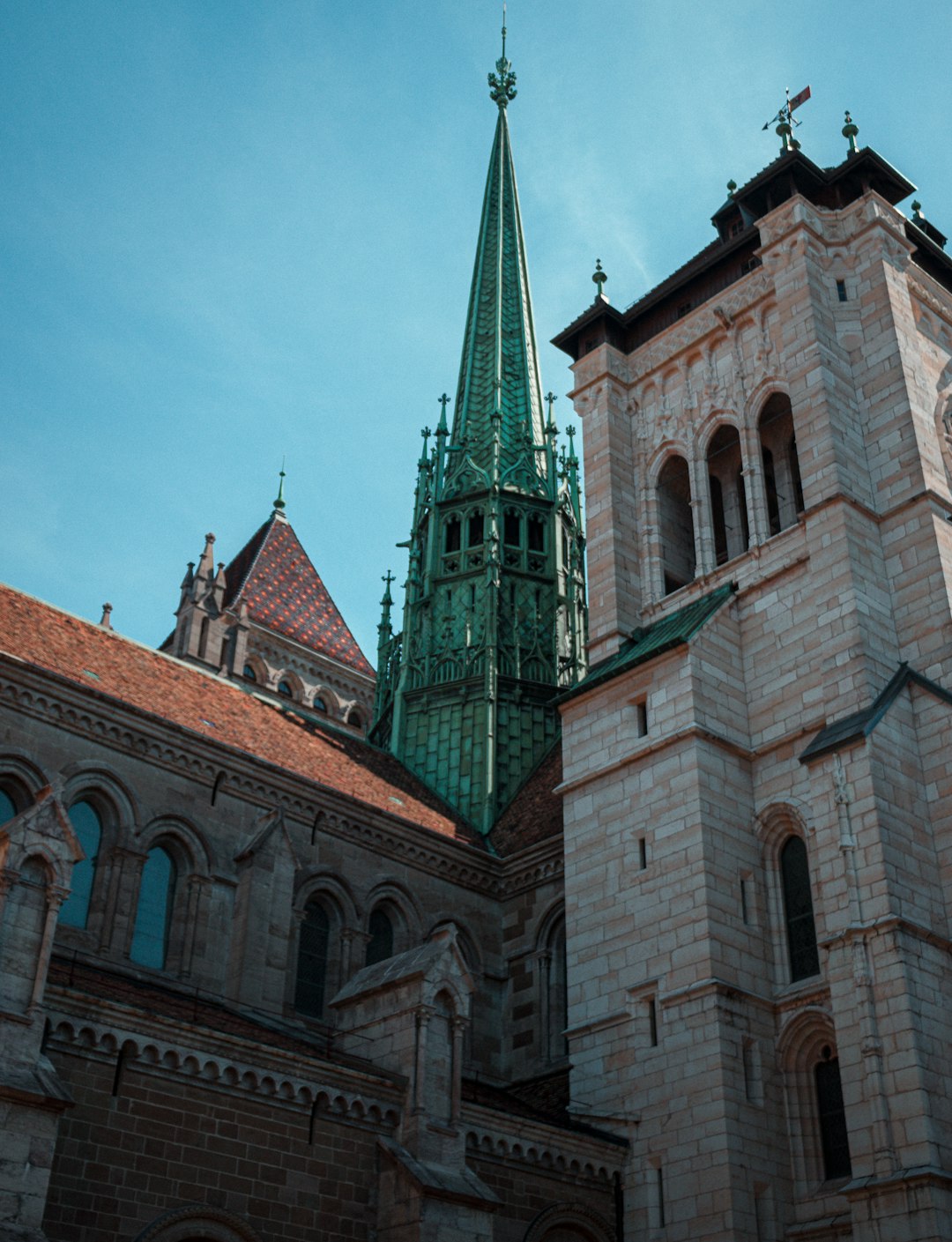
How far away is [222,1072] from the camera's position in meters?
17.5

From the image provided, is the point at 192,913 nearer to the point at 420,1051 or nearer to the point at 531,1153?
the point at 420,1051

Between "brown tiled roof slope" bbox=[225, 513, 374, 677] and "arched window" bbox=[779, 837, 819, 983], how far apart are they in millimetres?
24757

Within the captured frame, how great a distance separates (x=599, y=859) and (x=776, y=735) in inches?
145

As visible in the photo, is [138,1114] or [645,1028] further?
[645,1028]

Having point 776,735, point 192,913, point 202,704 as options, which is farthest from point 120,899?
point 776,735

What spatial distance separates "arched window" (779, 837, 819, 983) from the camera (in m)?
23.0

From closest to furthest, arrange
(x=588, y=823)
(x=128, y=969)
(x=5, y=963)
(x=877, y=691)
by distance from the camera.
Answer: (x=5, y=963) < (x=128, y=969) < (x=877, y=691) < (x=588, y=823)

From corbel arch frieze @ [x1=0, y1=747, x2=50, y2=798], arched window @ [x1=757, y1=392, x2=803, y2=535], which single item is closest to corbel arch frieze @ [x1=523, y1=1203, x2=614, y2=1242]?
corbel arch frieze @ [x1=0, y1=747, x2=50, y2=798]

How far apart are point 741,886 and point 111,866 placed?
996 cm

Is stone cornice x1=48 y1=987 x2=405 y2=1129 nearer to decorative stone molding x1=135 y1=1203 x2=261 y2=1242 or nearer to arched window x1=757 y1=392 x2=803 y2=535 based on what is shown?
decorative stone molding x1=135 y1=1203 x2=261 y2=1242

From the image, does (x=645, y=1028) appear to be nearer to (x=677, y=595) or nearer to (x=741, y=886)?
(x=741, y=886)

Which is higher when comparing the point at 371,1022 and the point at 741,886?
the point at 741,886

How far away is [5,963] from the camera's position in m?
15.5

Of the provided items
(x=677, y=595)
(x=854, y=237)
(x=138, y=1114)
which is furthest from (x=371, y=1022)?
(x=854, y=237)
